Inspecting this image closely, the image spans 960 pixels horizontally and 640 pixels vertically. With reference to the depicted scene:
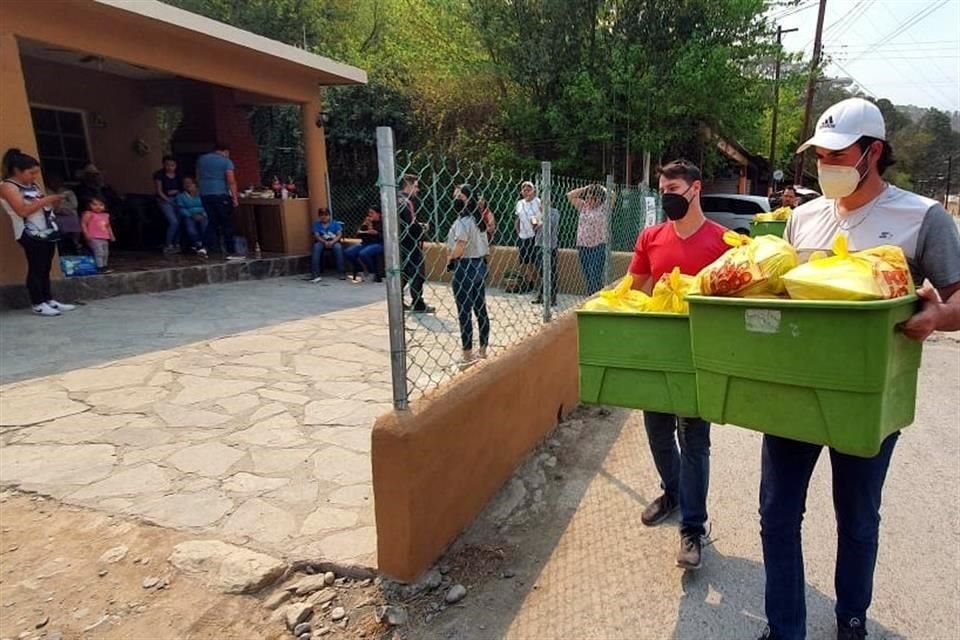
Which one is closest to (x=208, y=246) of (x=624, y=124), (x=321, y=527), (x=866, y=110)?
(x=321, y=527)

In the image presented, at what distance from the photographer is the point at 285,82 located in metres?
10.5

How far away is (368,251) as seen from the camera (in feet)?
32.9

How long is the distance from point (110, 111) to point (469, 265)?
966 centimetres

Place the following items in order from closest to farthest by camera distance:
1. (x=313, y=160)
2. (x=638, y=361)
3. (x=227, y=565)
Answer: (x=638, y=361), (x=227, y=565), (x=313, y=160)

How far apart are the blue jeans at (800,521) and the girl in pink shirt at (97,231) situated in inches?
324

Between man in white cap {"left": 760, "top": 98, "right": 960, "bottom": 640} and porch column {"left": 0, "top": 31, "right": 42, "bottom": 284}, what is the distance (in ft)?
25.2

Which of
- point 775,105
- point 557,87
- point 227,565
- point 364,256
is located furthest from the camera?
point 775,105

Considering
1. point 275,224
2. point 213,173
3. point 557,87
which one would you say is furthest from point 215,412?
point 557,87

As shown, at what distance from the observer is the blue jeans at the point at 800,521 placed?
1.90 meters

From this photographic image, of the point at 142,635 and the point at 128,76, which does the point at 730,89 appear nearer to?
the point at 128,76

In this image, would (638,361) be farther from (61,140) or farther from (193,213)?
(61,140)

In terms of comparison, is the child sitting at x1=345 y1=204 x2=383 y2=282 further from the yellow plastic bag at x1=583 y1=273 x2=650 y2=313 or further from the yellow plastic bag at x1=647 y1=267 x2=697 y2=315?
the yellow plastic bag at x1=647 y1=267 x2=697 y2=315

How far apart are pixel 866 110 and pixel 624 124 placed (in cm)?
1549

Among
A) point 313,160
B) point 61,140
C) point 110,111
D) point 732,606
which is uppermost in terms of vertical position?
point 110,111
